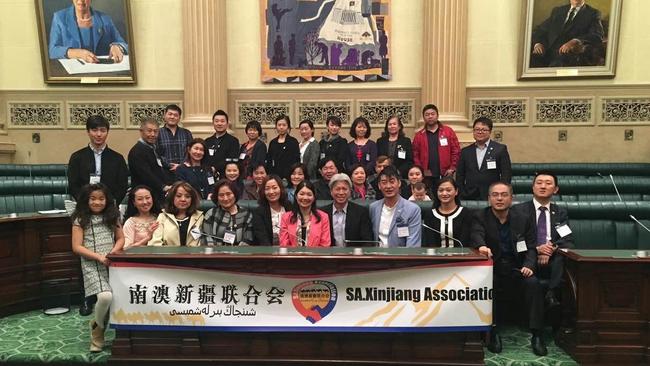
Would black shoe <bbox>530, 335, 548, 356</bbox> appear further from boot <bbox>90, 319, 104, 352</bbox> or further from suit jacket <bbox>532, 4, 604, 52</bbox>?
suit jacket <bbox>532, 4, 604, 52</bbox>

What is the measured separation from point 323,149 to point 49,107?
5.68 metres

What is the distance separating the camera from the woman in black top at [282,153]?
5766 millimetres

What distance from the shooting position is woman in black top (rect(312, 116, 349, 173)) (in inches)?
228

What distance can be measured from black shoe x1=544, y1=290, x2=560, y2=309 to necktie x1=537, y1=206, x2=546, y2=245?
426 millimetres

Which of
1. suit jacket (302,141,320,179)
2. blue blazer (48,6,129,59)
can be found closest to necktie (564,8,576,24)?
suit jacket (302,141,320,179)

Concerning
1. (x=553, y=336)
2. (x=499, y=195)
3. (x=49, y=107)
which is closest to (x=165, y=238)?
(x=499, y=195)

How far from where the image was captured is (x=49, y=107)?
8656mm

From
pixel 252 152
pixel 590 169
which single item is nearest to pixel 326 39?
pixel 252 152

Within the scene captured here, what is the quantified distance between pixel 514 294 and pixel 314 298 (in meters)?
1.75

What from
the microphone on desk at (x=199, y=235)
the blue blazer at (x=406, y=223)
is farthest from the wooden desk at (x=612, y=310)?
the microphone on desk at (x=199, y=235)

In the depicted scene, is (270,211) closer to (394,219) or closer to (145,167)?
(394,219)

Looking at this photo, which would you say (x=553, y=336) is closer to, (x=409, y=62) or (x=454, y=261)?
(x=454, y=261)

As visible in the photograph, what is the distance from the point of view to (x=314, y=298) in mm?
3156

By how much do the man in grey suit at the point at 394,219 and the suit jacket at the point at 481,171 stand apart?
1540 millimetres
